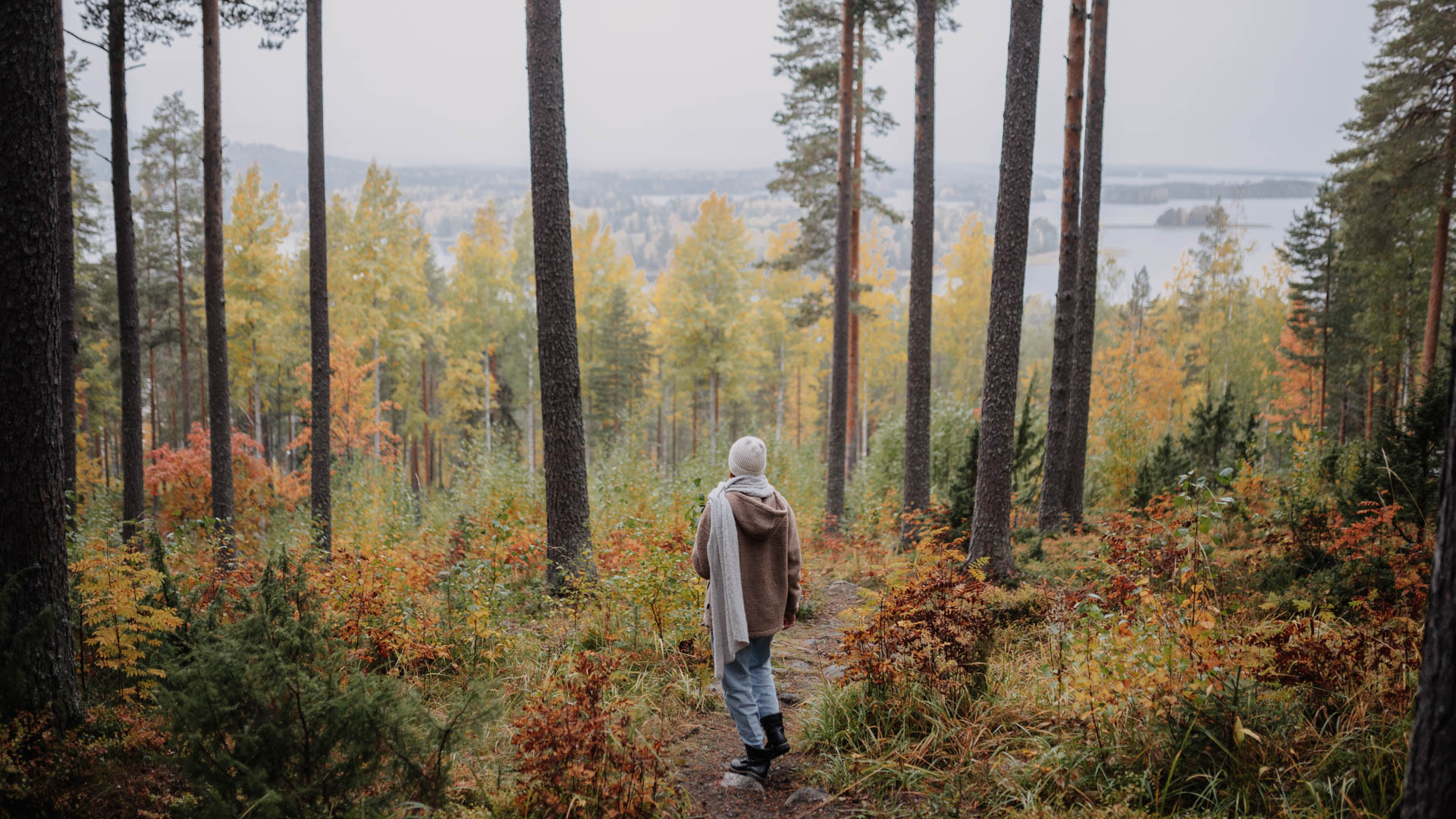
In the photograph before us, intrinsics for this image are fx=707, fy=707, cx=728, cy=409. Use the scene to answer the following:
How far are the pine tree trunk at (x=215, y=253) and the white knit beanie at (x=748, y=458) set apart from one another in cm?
845

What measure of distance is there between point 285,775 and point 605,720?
4.64 feet

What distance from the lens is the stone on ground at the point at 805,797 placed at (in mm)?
3674

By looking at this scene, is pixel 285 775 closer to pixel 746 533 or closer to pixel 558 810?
pixel 558 810

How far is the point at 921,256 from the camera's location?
10578mm

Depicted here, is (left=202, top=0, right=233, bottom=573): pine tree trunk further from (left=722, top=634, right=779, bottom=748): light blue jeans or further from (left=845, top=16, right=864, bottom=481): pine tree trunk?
(left=845, top=16, right=864, bottom=481): pine tree trunk

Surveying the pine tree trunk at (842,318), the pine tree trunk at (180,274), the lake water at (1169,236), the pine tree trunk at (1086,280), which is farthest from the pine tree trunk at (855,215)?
the pine tree trunk at (180,274)

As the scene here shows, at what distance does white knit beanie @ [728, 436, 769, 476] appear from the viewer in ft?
13.1

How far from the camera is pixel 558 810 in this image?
10.3 feet

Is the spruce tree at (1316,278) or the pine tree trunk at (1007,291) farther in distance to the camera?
the spruce tree at (1316,278)

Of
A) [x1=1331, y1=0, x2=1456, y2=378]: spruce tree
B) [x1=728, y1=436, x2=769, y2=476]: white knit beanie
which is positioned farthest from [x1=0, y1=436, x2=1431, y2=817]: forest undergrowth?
[x1=1331, y1=0, x2=1456, y2=378]: spruce tree

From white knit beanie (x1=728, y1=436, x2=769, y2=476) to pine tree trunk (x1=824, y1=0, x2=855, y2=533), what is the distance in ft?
27.5

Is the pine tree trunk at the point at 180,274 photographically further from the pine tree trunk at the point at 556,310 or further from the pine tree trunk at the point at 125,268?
the pine tree trunk at the point at 556,310

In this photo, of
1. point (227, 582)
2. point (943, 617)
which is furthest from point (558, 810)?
point (227, 582)

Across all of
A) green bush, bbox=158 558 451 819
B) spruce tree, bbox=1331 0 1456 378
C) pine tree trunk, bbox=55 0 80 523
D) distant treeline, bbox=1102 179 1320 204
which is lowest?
green bush, bbox=158 558 451 819
